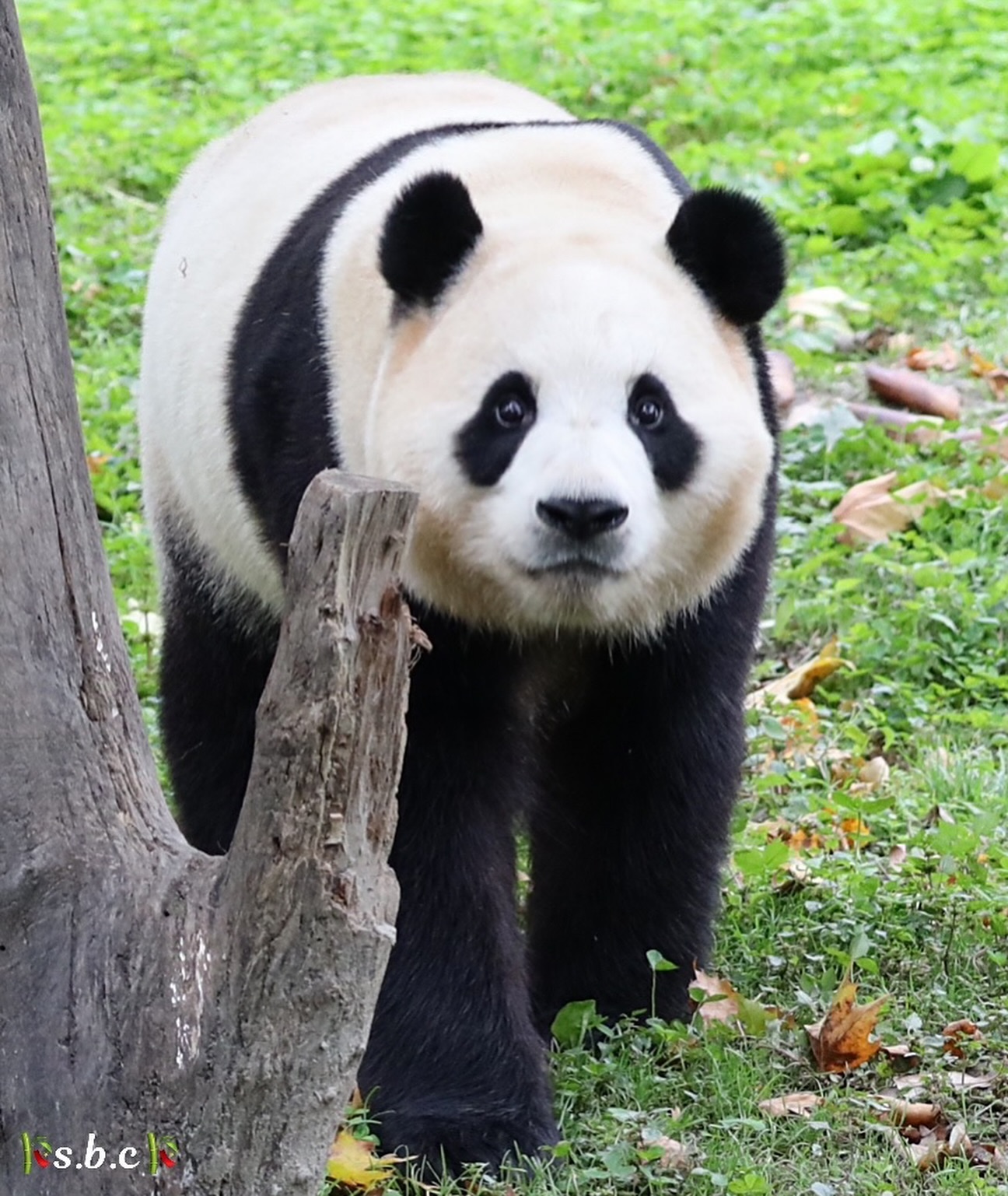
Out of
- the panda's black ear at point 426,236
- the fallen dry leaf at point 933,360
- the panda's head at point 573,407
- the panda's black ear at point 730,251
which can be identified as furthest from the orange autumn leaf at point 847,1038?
the fallen dry leaf at point 933,360

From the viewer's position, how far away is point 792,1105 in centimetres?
388

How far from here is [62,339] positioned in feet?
10.7

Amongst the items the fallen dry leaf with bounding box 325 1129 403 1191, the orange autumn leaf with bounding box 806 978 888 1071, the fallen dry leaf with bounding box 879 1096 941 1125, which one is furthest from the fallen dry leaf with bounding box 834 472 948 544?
the fallen dry leaf with bounding box 325 1129 403 1191

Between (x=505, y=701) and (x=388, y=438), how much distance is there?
0.67 meters

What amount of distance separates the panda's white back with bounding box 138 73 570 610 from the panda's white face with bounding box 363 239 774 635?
2.22 feet

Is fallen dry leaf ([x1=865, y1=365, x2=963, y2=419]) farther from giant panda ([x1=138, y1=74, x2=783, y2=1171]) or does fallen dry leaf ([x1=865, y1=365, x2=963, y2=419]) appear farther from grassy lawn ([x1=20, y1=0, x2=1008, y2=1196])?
giant panda ([x1=138, y1=74, x2=783, y2=1171])

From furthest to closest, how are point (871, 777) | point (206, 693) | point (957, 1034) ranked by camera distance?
point (871, 777), point (206, 693), point (957, 1034)

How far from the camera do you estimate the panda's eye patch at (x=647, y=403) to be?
12.3 feet

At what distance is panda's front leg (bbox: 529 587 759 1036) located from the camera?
432 cm

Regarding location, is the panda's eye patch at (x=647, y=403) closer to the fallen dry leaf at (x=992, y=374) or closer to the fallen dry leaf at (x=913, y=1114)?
the fallen dry leaf at (x=913, y=1114)

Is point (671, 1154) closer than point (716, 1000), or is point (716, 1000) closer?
point (671, 1154)

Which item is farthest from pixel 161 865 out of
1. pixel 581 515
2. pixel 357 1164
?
pixel 581 515

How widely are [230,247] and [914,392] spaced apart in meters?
3.62

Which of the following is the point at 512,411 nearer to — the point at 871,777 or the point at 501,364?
the point at 501,364
